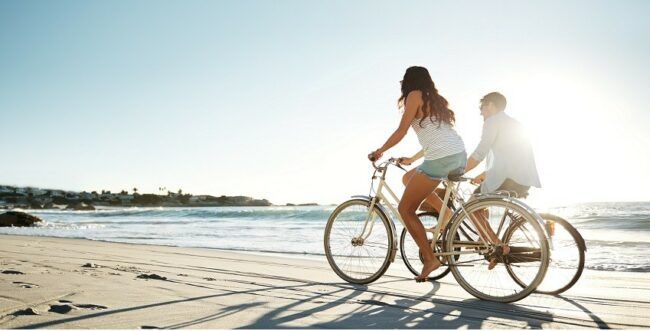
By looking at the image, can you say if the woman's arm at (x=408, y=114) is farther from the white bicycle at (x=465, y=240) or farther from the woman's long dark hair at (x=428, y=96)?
the white bicycle at (x=465, y=240)

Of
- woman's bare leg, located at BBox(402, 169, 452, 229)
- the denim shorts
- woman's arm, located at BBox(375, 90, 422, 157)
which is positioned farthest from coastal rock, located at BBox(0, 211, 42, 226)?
the denim shorts

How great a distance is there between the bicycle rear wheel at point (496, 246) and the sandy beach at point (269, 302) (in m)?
0.17

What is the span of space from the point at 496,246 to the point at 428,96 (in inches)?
56.2

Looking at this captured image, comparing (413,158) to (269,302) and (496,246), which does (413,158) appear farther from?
(269,302)

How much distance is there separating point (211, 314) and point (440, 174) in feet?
7.91

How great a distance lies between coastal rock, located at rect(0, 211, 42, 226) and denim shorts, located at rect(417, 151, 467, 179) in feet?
73.0

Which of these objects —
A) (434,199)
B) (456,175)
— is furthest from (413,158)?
(456,175)

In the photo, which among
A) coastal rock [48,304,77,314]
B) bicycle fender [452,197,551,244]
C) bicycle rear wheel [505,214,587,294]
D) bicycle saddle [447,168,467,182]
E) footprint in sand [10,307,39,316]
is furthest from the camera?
bicycle saddle [447,168,467,182]

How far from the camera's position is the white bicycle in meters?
Result: 4.18

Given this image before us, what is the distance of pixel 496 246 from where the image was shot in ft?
14.1

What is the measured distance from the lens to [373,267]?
563 centimetres

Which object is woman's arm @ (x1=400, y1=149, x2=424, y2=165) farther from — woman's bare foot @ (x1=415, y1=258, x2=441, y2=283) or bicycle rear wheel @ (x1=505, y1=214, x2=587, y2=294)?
bicycle rear wheel @ (x1=505, y1=214, x2=587, y2=294)

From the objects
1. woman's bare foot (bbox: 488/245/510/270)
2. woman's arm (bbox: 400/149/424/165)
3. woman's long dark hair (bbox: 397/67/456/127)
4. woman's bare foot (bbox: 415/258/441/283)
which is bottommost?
woman's bare foot (bbox: 415/258/441/283)

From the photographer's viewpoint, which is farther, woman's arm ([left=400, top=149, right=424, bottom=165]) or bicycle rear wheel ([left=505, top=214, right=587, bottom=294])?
woman's arm ([left=400, top=149, right=424, bottom=165])
